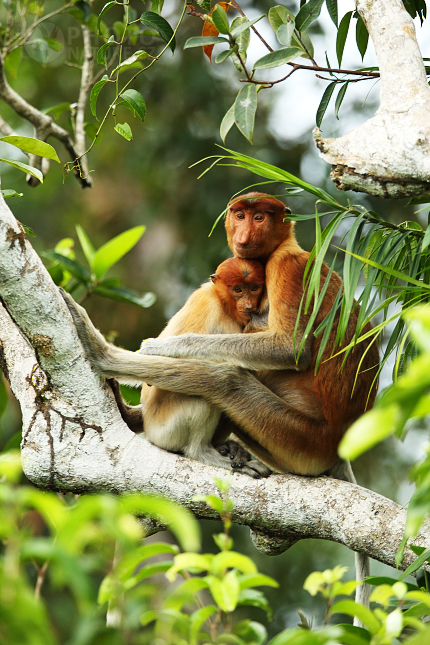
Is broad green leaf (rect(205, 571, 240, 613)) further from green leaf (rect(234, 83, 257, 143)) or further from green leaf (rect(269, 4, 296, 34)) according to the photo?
green leaf (rect(269, 4, 296, 34))

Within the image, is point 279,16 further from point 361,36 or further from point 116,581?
point 116,581

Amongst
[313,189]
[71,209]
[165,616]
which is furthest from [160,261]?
[165,616]

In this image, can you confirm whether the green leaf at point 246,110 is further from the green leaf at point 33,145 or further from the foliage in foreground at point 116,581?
the foliage in foreground at point 116,581

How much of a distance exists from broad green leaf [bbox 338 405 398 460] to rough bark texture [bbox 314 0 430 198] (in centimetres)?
151

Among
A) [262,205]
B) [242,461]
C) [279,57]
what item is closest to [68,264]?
[262,205]

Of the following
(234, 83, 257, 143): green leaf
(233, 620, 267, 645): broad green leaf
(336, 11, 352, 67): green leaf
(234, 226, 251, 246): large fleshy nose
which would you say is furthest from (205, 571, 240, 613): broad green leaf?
(336, 11, 352, 67): green leaf

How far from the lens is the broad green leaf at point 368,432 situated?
73 cm

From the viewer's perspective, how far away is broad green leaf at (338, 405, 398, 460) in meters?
0.73

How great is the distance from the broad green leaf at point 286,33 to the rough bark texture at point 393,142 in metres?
0.42

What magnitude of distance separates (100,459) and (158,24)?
6.14 ft

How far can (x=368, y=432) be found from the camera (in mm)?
743

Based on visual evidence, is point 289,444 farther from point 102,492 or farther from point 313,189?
point 313,189

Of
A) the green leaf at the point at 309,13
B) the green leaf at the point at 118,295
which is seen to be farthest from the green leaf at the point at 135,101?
the green leaf at the point at 118,295

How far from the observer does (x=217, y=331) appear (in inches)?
135
